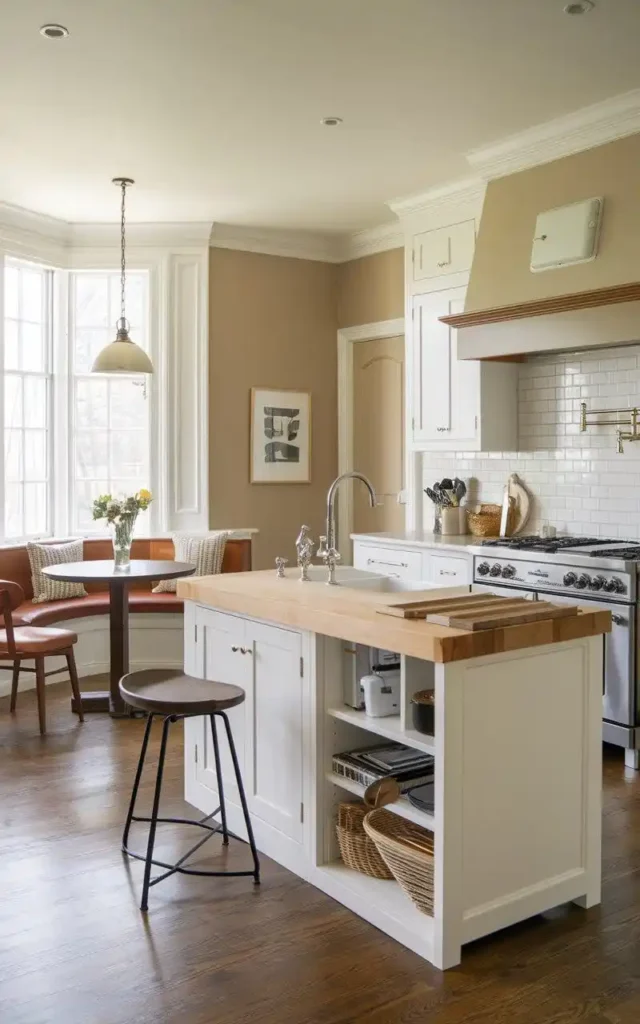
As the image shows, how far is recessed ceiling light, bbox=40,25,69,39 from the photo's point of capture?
3705mm

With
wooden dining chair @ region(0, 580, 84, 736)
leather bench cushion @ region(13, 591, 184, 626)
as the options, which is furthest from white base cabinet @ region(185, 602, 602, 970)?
leather bench cushion @ region(13, 591, 184, 626)

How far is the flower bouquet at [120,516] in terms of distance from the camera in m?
5.50

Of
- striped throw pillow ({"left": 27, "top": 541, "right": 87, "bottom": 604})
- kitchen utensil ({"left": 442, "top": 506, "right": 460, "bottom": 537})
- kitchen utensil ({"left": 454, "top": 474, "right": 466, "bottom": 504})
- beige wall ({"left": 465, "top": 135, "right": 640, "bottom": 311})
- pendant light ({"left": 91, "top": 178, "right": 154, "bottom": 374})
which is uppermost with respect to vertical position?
beige wall ({"left": 465, "top": 135, "right": 640, "bottom": 311})

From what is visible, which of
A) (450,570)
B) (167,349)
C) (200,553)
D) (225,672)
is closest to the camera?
(225,672)

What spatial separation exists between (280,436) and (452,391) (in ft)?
5.81

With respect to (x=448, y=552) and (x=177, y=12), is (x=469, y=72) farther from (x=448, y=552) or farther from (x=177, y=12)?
(x=448, y=552)

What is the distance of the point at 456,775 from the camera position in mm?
2619

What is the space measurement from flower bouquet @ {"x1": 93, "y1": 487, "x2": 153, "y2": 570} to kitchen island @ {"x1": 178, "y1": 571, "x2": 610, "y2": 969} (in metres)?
2.06

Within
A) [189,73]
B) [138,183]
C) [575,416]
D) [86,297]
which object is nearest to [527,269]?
[575,416]

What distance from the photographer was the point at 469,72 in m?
4.14

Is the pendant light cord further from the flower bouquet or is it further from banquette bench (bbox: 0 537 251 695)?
A: banquette bench (bbox: 0 537 251 695)

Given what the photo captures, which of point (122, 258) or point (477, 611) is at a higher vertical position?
point (122, 258)

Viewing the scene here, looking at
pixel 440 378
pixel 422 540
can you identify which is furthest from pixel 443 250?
pixel 422 540

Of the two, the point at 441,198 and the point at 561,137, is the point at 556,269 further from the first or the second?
the point at 441,198
